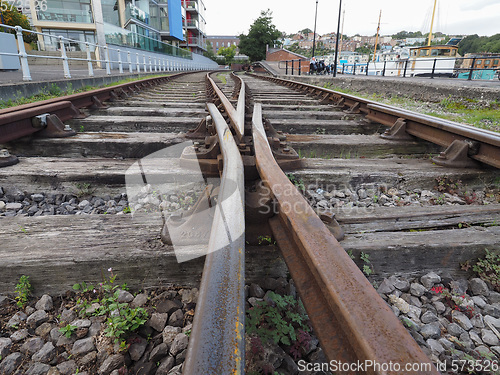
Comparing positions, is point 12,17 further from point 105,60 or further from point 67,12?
point 105,60

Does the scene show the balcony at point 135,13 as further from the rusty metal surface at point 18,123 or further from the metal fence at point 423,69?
the rusty metal surface at point 18,123

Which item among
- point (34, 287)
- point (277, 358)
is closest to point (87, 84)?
point (34, 287)

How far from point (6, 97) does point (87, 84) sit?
3022mm

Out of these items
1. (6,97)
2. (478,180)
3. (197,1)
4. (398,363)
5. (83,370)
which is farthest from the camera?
(197,1)

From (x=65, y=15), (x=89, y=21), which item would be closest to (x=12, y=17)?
(x=65, y=15)

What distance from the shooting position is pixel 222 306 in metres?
0.71

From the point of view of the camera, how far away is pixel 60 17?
31.5 m

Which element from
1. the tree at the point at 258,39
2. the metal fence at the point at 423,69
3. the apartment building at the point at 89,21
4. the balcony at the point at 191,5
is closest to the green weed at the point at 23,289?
the metal fence at the point at 423,69

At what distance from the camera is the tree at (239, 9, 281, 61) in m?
65.8

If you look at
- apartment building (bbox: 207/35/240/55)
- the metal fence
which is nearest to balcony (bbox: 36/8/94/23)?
the metal fence

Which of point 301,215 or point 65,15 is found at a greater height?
point 65,15

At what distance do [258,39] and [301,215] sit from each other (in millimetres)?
71965

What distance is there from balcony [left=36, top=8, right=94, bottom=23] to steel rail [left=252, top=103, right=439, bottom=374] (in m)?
37.1

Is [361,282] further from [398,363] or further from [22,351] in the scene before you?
[22,351]
